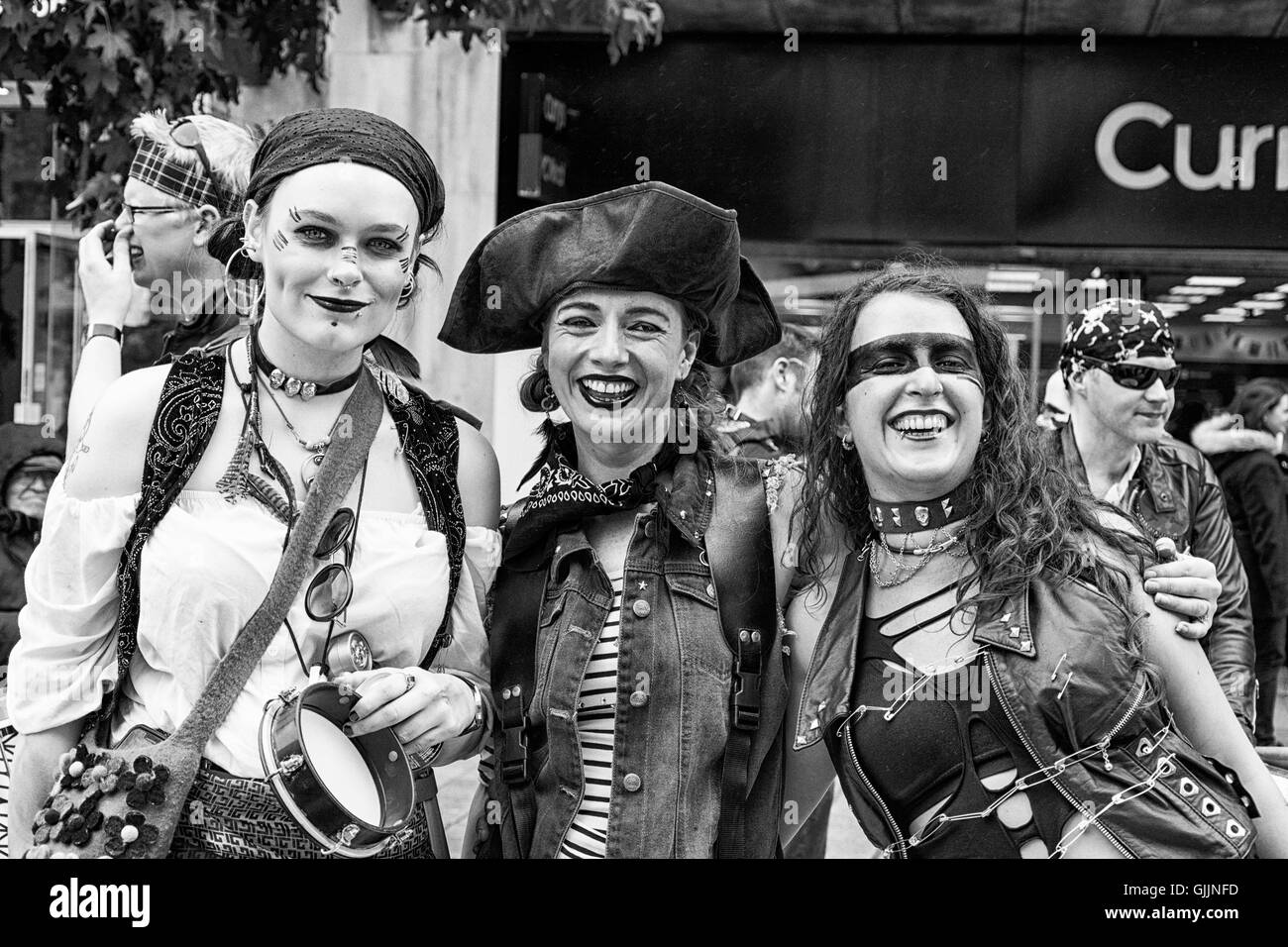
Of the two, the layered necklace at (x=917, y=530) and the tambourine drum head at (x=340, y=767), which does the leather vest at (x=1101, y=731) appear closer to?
the layered necklace at (x=917, y=530)

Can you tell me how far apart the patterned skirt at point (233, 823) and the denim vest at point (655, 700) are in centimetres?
49

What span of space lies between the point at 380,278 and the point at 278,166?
0.26 metres

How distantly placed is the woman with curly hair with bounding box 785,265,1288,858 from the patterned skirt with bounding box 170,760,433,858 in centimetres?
91

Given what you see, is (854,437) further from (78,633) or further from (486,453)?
(78,633)

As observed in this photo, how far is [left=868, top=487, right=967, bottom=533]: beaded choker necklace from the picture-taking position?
107 inches

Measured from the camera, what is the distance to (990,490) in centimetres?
273

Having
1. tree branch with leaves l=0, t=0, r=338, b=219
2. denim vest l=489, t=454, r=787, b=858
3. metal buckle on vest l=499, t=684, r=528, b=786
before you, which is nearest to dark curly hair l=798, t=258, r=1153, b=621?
denim vest l=489, t=454, r=787, b=858

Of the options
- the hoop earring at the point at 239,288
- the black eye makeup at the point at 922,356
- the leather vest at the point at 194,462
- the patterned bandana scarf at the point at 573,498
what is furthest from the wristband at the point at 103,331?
the black eye makeup at the point at 922,356

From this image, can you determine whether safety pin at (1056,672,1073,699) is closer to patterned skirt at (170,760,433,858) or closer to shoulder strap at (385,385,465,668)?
shoulder strap at (385,385,465,668)

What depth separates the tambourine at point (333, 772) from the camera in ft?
7.62

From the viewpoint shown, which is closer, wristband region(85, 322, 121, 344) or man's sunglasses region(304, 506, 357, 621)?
man's sunglasses region(304, 506, 357, 621)

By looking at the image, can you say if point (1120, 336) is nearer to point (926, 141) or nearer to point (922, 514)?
point (922, 514)

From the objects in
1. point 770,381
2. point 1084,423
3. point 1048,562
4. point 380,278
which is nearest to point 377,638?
point 380,278

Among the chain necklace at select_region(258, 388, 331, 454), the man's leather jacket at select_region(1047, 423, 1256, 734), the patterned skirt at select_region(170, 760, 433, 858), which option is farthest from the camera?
the man's leather jacket at select_region(1047, 423, 1256, 734)
